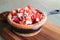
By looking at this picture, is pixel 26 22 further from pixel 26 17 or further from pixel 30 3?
pixel 30 3

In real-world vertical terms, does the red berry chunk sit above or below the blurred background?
above

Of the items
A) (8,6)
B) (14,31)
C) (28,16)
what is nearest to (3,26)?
(14,31)

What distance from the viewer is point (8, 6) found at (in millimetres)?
1541

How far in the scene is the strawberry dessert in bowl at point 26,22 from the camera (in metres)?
0.72

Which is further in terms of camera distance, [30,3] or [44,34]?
[30,3]

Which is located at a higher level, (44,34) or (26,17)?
(26,17)

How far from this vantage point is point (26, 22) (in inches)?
28.4

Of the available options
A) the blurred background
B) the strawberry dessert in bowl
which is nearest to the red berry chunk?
the strawberry dessert in bowl

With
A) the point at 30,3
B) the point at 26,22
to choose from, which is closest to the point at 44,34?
the point at 26,22

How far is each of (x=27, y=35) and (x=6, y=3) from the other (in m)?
0.95

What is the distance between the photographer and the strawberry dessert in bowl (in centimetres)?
72

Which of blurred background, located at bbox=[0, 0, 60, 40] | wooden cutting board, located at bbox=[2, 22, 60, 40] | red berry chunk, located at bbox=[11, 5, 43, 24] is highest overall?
red berry chunk, located at bbox=[11, 5, 43, 24]

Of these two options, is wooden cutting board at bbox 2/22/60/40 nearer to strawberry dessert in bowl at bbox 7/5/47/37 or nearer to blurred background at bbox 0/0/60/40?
strawberry dessert in bowl at bbox 7/5/47/37

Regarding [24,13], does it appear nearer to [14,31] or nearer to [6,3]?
[14,31]
